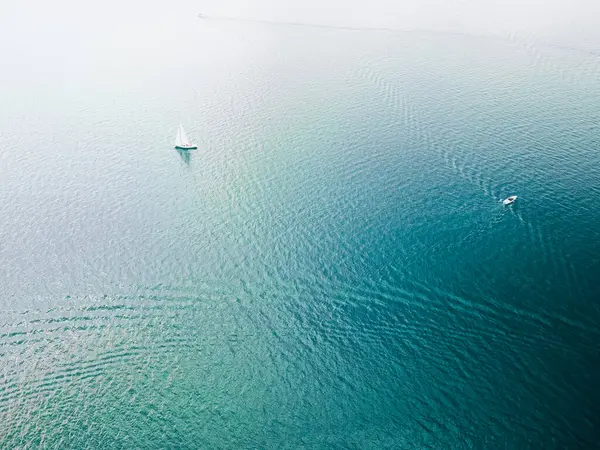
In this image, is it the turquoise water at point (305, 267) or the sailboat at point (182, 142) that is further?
the sailboat at point (182, 142)

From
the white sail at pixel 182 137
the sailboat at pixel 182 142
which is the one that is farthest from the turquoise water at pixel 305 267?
the white sail at pixel 182 137

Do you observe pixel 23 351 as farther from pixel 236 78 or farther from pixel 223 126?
pixel 236 78

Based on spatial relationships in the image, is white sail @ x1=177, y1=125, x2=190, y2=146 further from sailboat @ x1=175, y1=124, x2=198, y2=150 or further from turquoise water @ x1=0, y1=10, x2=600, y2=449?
turquoise water @ x1=0, y1=10, x2=600, y2=449

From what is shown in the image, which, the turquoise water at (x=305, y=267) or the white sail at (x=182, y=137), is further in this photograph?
the white sail at (x=182, y=137)

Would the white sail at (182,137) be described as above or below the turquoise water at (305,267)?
above

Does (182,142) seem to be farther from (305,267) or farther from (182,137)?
(305,267)

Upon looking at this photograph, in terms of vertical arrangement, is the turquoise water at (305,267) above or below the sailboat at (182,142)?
below

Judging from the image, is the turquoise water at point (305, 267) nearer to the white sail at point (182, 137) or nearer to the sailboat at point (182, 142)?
the sailboat at point (182, 142)

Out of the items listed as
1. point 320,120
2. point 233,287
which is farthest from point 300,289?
point 320,120

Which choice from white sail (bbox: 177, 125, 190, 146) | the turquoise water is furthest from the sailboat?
the turquoise water

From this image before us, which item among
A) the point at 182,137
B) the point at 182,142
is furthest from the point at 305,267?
the point at 182,137
